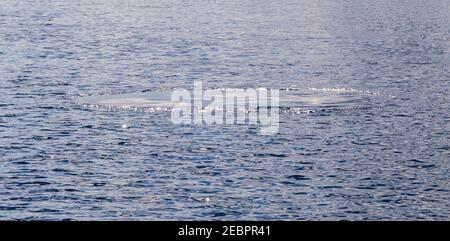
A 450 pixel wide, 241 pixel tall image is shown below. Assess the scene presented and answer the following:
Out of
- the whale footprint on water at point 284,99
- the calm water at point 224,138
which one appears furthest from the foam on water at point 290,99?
the calm water at point 224,138

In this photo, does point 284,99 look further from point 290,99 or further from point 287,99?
point 290,99

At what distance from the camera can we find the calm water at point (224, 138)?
30.7 m

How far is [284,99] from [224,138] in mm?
10028

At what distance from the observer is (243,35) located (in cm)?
8981

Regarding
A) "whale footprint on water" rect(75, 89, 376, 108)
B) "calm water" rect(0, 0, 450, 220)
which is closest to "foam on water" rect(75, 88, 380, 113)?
"whale footprint on water" rect(75, 89, 376, 108)

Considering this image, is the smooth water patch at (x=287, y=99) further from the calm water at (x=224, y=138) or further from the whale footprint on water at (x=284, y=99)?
the calm water at (x=224, y=138)

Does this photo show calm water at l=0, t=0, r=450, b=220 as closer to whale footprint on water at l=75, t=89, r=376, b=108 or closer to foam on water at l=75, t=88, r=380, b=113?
foam on water at l=75, t=88, r=380, b=113

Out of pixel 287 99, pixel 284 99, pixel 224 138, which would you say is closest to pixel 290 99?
pixel 287 99

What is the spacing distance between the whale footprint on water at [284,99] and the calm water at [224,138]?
0.57 m

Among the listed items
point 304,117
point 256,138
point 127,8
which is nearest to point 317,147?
point 256,138

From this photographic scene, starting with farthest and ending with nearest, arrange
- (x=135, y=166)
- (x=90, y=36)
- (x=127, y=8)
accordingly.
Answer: (x=127, y=8) → (x=90, y=36) → (x=135, y=166)

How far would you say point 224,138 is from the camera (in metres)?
40.2
